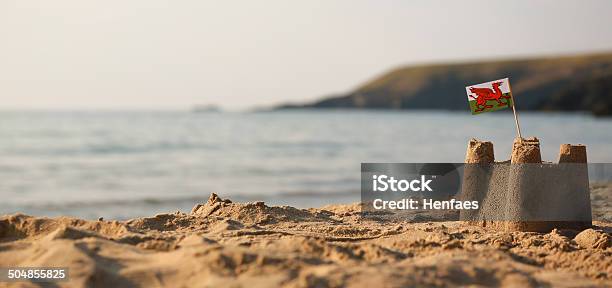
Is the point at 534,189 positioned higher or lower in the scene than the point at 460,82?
lower

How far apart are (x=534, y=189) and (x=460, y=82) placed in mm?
132419

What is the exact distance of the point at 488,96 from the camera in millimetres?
6883

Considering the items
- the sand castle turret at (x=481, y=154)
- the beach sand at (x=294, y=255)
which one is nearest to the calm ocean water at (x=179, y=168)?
the beach sand at (x=294, y=255)

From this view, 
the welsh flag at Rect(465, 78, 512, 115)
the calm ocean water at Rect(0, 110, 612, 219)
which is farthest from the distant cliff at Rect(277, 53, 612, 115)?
the welsh flag at Rect(465, 78, 512, 115)

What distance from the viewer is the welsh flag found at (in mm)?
6820

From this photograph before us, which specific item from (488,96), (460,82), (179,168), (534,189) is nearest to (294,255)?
(534,189)

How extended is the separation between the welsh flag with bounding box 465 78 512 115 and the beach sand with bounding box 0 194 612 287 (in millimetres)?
1142

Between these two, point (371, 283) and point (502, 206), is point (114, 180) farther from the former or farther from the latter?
point (371, 283)

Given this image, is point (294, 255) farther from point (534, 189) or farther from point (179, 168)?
point (179, 168)

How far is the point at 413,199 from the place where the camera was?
900 centimetres

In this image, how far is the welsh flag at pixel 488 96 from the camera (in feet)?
22.4

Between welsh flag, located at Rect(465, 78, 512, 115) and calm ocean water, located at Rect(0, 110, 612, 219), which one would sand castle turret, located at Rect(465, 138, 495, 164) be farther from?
calm ocean water, located at Rect(0, 110, 612, 219)

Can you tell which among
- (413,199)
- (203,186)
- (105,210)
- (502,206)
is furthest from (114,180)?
(502,206)

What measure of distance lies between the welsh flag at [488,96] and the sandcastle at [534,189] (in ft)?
1.20
